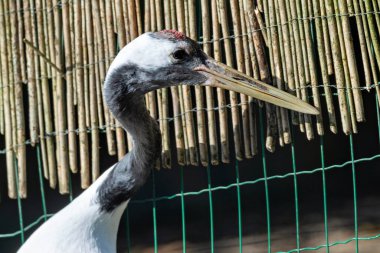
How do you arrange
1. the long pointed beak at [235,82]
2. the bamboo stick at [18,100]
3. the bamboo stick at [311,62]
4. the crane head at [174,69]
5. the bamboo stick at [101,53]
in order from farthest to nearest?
the bamboo stick at [18,100] < the bamboo stick at [101,53] < the bamboo stick at [311,62] < the long pointed beak at [235,82] < the crane head at [174,69]

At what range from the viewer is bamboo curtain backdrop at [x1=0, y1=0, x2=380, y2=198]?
4.59 metres

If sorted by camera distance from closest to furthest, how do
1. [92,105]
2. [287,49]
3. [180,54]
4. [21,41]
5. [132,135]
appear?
[180,54]
[132,135]
[287,49]
[92,105]
[21,41]

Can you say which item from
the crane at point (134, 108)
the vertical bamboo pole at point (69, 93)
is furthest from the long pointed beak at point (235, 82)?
the vertical bamboo pole at point (69, 93)

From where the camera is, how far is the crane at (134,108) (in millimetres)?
3740

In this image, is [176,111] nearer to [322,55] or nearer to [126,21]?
[126,21]

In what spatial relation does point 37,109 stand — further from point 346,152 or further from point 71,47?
point 346,152

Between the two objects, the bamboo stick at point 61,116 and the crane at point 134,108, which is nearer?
the crane at point 134,108

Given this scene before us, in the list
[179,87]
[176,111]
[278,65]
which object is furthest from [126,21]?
[278,65]

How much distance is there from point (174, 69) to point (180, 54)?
8 cm

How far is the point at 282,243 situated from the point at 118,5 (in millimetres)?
3030

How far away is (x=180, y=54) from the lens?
12.4 feet

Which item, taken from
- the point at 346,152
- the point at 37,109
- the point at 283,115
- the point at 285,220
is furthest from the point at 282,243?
the point at 37,109

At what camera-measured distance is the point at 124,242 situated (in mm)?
6965

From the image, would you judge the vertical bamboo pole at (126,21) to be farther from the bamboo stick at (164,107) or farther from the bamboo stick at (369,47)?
the bamboo stick at (369,47)
